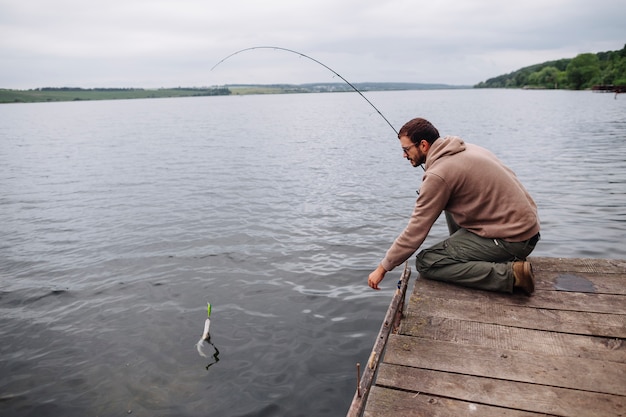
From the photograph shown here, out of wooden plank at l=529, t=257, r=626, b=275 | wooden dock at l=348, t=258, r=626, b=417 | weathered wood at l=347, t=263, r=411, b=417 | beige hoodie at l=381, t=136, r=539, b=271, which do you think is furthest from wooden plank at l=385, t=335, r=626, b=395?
Result: wooden plank at l=529, t=257, r=626, b=275

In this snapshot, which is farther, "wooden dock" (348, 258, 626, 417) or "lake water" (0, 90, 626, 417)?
"lake water" (0, 90, 626, 417)

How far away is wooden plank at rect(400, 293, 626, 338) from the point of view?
147 inches

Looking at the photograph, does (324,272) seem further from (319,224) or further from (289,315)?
(319,224)

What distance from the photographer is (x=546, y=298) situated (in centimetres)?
429

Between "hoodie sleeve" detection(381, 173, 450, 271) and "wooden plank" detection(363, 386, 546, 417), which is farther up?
"hoodie sleeve" detection(381, 173, 450, 271)

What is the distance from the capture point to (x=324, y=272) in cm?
791

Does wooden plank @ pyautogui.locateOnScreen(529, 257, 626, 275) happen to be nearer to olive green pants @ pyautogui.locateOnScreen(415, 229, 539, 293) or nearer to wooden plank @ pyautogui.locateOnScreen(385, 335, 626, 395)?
olive green pants @ pyautogui.locateOnScreen(415, 229, 539, 293)

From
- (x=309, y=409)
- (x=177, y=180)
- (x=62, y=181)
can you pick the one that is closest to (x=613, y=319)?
(x=309, y=409)

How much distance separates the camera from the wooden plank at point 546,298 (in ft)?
13.4

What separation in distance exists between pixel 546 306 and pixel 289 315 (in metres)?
3.53

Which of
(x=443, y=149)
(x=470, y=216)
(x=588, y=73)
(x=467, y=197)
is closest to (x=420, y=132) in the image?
(x=443, y=149)

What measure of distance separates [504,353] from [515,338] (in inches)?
11.3

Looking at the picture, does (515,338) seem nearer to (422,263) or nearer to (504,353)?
(504,353)

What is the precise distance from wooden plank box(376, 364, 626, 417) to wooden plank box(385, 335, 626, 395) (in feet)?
0.22
